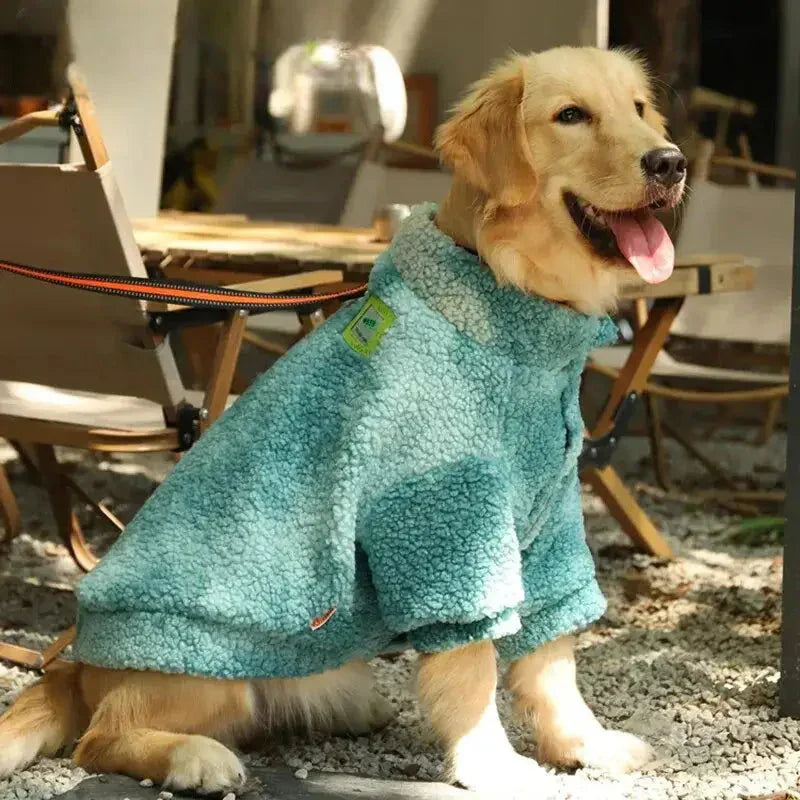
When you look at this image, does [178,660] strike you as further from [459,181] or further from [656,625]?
[656,625]

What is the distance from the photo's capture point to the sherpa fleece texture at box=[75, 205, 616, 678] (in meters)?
2.24

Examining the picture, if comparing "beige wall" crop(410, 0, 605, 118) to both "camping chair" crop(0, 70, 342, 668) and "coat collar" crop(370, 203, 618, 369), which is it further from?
"coat collar" crop(370, 203, 618, 369)

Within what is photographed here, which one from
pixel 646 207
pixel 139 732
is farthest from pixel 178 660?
pixel 646 207

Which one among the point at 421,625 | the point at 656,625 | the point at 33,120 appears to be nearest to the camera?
the point at 421,625

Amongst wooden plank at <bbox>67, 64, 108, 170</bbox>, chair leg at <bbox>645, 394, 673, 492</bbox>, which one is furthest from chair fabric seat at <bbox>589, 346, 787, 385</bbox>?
wooden plank at <bbox>67, 64, 108, 170</bbox>

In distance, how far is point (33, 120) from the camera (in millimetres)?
3141

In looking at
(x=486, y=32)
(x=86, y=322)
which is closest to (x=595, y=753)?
(x=86, y=322)

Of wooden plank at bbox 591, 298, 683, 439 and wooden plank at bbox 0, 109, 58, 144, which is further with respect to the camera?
wooden plank at bbox 591, 298, 683, 439

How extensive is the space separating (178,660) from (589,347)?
36.1 inches

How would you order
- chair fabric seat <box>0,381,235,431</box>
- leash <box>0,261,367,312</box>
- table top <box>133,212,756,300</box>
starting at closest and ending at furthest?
leash <box>0,261,367,312</box>
chair fabric seat <box>0,381,235,431</box>
table top <box>133,212,756,300</box>

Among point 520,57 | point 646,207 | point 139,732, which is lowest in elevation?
point 139,732

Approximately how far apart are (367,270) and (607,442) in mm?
912

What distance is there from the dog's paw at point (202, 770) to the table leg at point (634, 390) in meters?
2.00

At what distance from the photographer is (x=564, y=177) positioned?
240 centimetres
